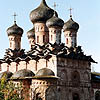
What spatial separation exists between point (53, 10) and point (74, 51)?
14.2ft


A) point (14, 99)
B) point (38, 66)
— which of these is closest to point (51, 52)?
point (38, 66)

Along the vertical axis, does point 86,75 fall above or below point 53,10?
below

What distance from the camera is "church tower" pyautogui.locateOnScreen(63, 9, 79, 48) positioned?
29.1 metres

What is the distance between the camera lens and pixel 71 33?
29266 millimetres

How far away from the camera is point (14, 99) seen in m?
19.3

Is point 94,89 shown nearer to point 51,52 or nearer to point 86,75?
point 86,75

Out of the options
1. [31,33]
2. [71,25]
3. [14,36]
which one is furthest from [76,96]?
[31,33]

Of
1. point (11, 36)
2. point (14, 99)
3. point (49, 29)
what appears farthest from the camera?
point (11, 36)

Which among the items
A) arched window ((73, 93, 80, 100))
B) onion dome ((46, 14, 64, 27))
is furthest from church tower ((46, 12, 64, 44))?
arched window ((73, 93, 80, 100))

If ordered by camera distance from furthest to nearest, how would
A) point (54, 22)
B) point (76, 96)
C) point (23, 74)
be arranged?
point (54, 22) → point (76, 96) → point (23, 74)

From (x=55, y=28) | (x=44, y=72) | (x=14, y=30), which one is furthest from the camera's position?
(x=14, y=30)

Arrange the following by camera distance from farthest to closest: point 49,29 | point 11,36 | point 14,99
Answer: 1. point 11,36
2. point 49,29
3. point 14,99

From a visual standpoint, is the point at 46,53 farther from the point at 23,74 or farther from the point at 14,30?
the point at 14,30

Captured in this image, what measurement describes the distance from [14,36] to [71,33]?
5.17m
